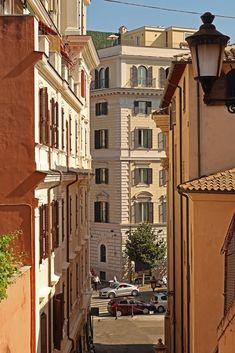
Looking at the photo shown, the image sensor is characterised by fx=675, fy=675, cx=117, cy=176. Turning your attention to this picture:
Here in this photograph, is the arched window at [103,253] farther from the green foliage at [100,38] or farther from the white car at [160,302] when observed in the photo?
the green foliage at [100,38]

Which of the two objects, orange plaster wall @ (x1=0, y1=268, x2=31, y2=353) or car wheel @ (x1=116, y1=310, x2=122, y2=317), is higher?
orange plaster wall @ (x1=0, y1=268, x2=31, y2=353)

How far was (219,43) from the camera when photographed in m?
5.53

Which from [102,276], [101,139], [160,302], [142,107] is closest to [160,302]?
[160,302]

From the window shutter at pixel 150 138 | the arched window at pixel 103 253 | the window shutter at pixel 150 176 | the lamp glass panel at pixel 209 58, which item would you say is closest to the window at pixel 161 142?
the window shutter at pixel 150 138

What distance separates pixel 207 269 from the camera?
1522cm

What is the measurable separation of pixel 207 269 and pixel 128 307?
89.0 ft

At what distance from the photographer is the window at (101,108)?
55969 mm

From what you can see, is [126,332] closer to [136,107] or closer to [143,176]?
[143,176]

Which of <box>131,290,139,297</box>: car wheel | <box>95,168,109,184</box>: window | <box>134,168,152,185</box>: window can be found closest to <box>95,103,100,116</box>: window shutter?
<box>95,168,109,184</box>: window

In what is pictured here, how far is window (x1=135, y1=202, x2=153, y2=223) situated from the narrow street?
40.0 feet

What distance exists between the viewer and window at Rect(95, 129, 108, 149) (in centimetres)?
5578

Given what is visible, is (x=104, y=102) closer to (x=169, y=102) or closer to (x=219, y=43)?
(x=169, y=102)

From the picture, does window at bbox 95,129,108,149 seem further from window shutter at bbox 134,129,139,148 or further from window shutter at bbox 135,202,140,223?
window shutter at bbox 135,202,140,223

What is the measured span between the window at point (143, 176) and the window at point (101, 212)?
10.8ft
